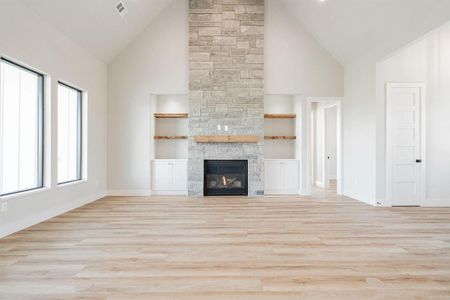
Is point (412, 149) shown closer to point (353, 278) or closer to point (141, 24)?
point (353, 278)

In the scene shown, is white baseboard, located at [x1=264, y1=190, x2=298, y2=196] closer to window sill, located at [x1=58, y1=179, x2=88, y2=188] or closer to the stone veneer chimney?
the stone veneer chimney

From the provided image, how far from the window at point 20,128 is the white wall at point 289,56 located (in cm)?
467

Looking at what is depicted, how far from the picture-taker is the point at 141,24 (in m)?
6.64

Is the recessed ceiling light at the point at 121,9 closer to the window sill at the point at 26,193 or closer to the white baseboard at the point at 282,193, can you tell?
the window sill at the point at 26,193

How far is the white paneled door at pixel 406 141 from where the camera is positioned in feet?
18.7

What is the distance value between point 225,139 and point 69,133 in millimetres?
3138

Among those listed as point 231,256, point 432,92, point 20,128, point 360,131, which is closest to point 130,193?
point 20,128

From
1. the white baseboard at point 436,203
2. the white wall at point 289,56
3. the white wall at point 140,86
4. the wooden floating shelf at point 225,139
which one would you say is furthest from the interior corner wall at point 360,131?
the white wall at point 140,86

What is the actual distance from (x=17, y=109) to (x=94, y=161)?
7.68 ft

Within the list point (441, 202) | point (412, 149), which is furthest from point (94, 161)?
point (441, 202)

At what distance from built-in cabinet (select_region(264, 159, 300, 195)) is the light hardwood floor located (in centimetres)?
199

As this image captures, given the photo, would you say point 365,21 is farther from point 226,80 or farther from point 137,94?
point 137,94

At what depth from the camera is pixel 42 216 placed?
448 cm

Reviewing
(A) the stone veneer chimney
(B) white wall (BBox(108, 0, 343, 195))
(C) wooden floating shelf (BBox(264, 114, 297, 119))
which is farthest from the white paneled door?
(B) white wall (BBox(108, 0, 343, 195))
